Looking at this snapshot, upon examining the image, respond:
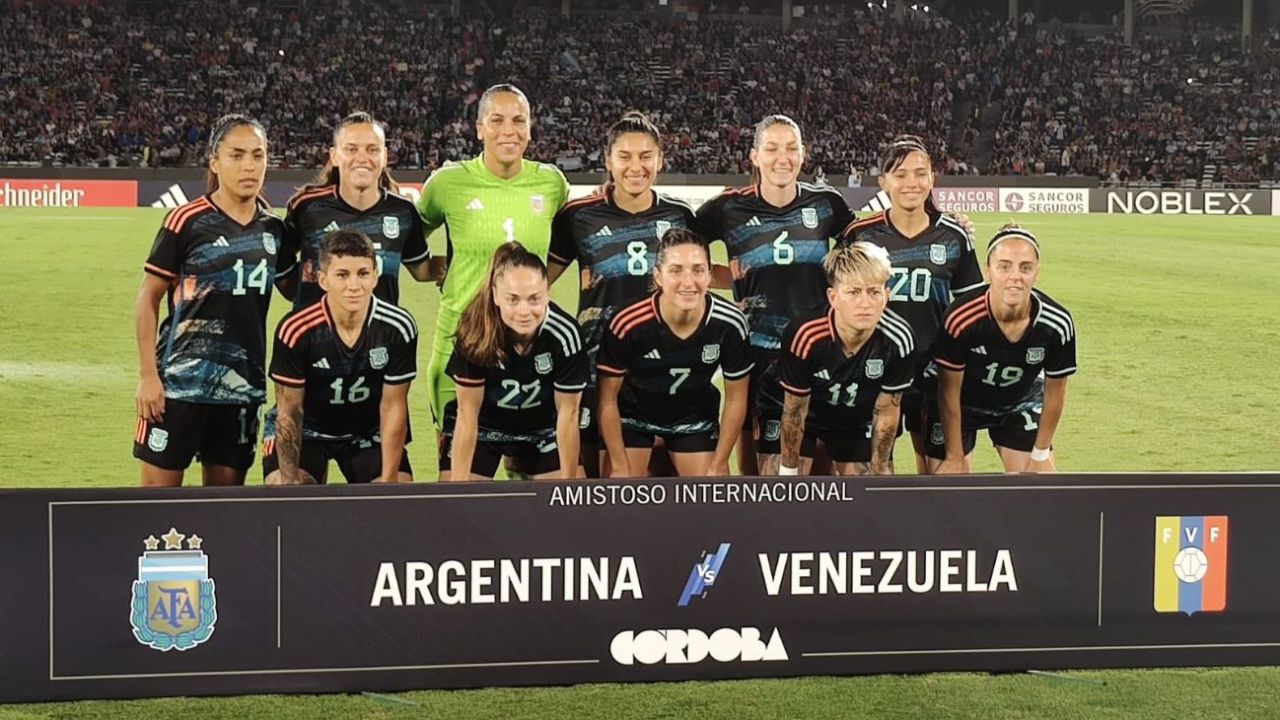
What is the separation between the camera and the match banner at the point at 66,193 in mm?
30556

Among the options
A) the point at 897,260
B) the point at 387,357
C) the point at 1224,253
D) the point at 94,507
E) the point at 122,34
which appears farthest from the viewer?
the point at 122,34

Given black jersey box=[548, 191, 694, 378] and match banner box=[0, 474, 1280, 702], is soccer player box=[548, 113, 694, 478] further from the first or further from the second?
match banner box=[0, 474, 1280, 702]

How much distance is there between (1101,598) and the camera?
527 centimetres

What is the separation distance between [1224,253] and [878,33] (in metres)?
26.3

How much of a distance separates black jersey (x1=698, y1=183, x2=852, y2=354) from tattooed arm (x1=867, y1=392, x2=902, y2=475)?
1.92 ft

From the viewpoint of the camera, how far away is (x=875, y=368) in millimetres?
6160

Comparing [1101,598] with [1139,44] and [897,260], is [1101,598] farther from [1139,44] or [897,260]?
[1139,44]

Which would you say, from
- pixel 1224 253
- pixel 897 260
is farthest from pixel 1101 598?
pixel 1224 253

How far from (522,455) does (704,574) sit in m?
1.33

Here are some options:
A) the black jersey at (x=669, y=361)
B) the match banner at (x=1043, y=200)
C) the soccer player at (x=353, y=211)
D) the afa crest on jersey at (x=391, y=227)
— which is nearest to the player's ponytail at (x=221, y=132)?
the soccer player at (x=353, y=211)

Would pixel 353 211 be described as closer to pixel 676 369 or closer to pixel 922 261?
pixel 676 369

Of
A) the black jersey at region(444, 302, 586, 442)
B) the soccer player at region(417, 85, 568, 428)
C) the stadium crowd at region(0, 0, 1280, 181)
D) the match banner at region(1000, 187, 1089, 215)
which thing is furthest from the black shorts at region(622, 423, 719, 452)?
the stadium crowd at region(0, 0, 1280, 181)

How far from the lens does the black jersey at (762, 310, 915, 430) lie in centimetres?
611

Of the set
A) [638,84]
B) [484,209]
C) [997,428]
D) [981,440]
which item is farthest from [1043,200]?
[484,209]
